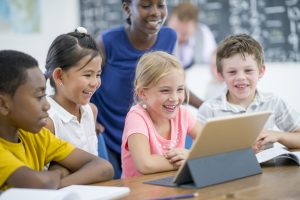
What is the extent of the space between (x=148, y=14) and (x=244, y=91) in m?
0.59

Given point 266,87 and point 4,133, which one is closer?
point 4,133

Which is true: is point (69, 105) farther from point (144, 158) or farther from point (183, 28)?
point (183, 28)

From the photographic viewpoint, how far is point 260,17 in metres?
4.80

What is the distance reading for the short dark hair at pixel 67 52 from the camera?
77.8 inches

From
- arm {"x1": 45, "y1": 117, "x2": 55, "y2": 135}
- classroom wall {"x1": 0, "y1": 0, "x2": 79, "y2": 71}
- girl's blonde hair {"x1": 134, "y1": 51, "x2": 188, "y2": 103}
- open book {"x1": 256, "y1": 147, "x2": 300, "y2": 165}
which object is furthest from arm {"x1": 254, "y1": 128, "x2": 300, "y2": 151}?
classroom wall {"x1": 0, "y1": 0, "x2": 79, "y2": 71}

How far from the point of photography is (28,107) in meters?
1.50

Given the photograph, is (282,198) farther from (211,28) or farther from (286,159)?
(211,28)

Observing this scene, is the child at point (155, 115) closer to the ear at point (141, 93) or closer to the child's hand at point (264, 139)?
the ear at point (141, 93)

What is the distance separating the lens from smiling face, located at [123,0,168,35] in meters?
2.46

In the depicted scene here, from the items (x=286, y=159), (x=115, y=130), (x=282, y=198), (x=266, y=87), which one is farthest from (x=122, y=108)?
(x=266, y=87)

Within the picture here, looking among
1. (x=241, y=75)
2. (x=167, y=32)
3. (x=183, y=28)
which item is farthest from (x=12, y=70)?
(x=183, y=28)

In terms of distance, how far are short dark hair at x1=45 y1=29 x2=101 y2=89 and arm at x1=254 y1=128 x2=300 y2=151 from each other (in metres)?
0.69

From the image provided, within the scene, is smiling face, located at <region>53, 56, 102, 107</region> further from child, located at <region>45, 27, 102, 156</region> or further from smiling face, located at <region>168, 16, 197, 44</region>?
smiling face, located at <region>168, 16, 197, 44</region>

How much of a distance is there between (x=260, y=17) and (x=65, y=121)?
3233 mm
